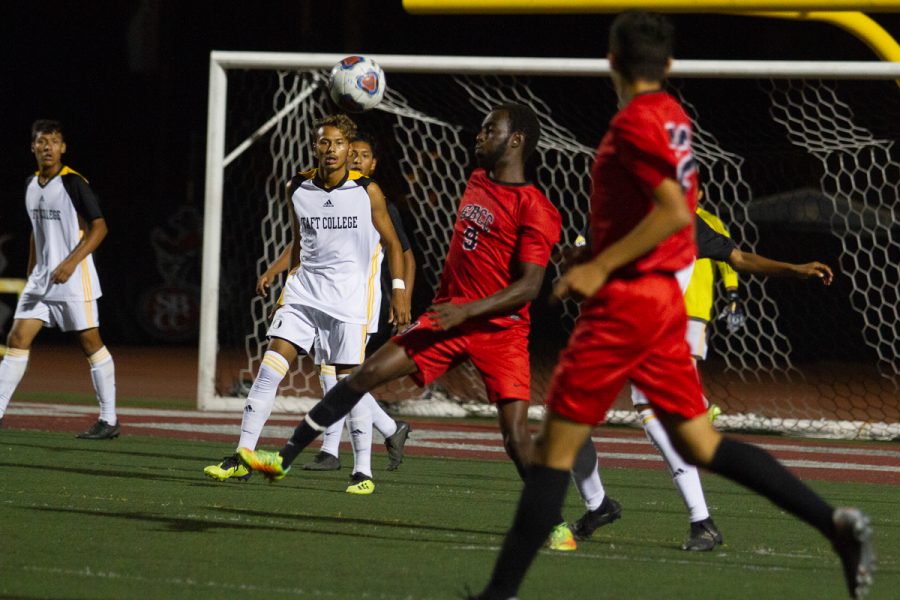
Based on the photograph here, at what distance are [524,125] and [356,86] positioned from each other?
9.37 ft

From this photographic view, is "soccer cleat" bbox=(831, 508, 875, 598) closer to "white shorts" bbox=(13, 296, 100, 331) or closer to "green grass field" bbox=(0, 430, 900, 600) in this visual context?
"green grass field" bbox=(0, 430, 900, 600)

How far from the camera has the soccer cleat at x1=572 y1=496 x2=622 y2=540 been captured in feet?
21.9

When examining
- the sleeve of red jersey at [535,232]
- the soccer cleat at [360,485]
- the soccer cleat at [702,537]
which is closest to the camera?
the soccer cleat at [702,537]

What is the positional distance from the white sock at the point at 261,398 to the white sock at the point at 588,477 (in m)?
2.36

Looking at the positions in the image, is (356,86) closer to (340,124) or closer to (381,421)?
(340,124)

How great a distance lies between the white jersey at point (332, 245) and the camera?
866 cm

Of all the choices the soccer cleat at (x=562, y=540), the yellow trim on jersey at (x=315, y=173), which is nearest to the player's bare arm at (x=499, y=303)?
the soccer cleat at (x=562, y=540)

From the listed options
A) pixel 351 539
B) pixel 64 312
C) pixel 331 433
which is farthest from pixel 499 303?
pixel 64 312

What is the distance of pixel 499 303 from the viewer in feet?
21.1

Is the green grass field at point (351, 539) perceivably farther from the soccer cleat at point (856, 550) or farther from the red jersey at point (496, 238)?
the red jersey at point (496, 238)

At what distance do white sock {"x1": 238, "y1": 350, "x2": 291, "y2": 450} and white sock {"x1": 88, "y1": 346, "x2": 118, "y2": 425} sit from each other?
2.68 metres

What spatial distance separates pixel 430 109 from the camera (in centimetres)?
1633

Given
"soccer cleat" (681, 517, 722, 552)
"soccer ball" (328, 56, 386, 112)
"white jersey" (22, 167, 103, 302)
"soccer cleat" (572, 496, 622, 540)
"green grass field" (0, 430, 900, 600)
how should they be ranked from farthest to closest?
"white jersey" (22, 167, 103, 302) < "soccer ball" (328, 56, 386, 112) < "soccer cleat" (572, 496, 622, 540) < "soccer cleat" (681, 517, 722, 552) < "green grass field" (0, 430, 900, 600)

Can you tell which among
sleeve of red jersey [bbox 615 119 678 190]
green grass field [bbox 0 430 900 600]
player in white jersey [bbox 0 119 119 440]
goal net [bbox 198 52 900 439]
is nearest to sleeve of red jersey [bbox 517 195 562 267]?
green grass field [bbox 0 430 900 600]
